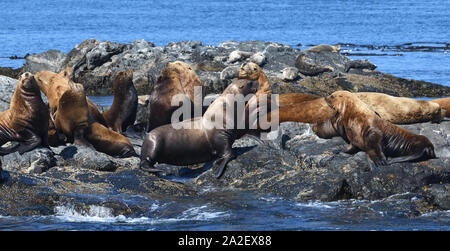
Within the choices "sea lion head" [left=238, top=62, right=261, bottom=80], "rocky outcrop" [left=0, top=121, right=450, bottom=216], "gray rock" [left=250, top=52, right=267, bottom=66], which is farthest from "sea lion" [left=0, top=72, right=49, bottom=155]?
"gray rock" [left=250, top=52, right=267, bottom=66]

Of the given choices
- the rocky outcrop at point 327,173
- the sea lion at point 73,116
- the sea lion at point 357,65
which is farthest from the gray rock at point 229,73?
the rocky outcrop at point 327,173

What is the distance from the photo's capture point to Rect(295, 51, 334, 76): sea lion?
2134 cm

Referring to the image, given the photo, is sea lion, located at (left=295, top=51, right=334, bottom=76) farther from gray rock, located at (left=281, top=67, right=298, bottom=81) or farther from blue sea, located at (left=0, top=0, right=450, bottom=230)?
blue sea, located at (left=0, top=0, right=450, bottom=230)

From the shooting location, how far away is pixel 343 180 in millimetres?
8828

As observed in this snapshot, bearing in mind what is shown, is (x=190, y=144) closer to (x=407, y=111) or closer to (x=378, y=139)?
(x=378, y=139)

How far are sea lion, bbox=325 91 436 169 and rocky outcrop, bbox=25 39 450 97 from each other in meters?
10.3

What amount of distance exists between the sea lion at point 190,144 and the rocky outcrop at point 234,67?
33.8ft

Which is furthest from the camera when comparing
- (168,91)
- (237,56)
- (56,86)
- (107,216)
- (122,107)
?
(237,56)

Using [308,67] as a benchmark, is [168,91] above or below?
above

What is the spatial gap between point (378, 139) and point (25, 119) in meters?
5.04

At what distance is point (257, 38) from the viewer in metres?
51.4

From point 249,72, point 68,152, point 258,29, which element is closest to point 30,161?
point 68,152

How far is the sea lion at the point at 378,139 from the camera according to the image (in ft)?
30.6
